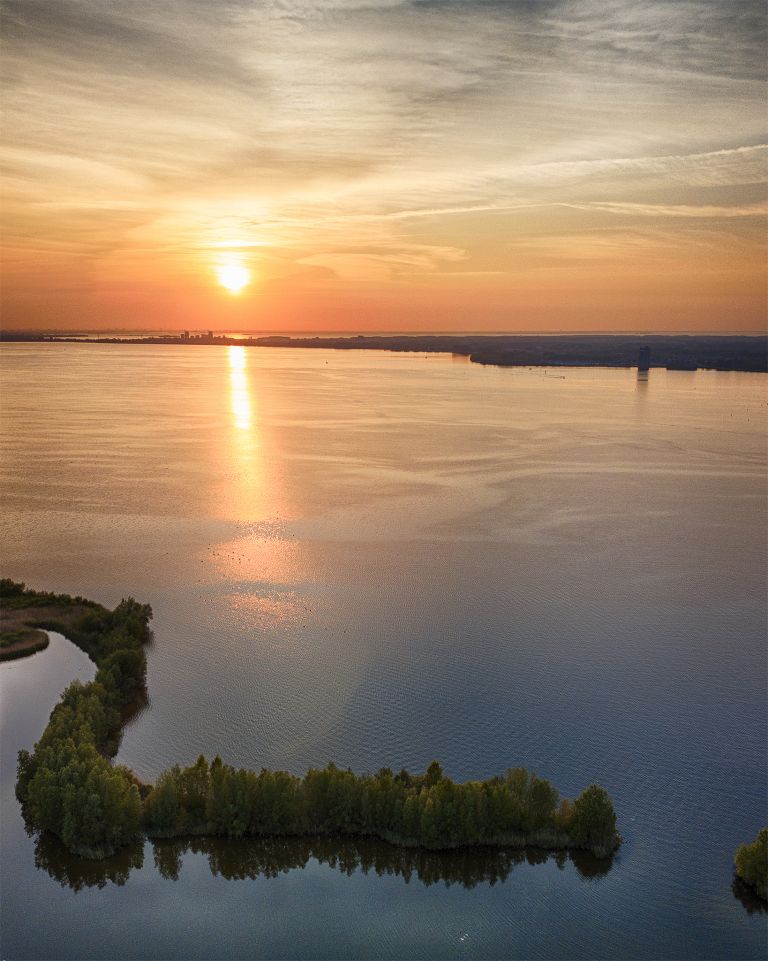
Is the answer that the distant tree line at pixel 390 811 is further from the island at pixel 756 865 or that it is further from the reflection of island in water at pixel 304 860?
the island at pixel 756 865

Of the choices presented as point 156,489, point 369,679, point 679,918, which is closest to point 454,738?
point 369,679

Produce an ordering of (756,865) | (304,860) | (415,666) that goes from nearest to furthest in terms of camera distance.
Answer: (756,865) → (304,860) → (415,666)

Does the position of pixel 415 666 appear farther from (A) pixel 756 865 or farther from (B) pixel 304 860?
(A) pixel 756 865

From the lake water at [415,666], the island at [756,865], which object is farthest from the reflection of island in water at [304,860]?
the island at [756,865]

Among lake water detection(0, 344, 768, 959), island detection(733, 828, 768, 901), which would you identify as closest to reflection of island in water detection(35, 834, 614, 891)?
lake water detection(0, 344, 768, 959)

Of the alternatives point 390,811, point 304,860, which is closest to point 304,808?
point 304,860

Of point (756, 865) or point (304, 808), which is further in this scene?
point (304, 808)

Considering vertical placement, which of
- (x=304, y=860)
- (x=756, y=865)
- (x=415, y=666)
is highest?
(x=415, y=666)
